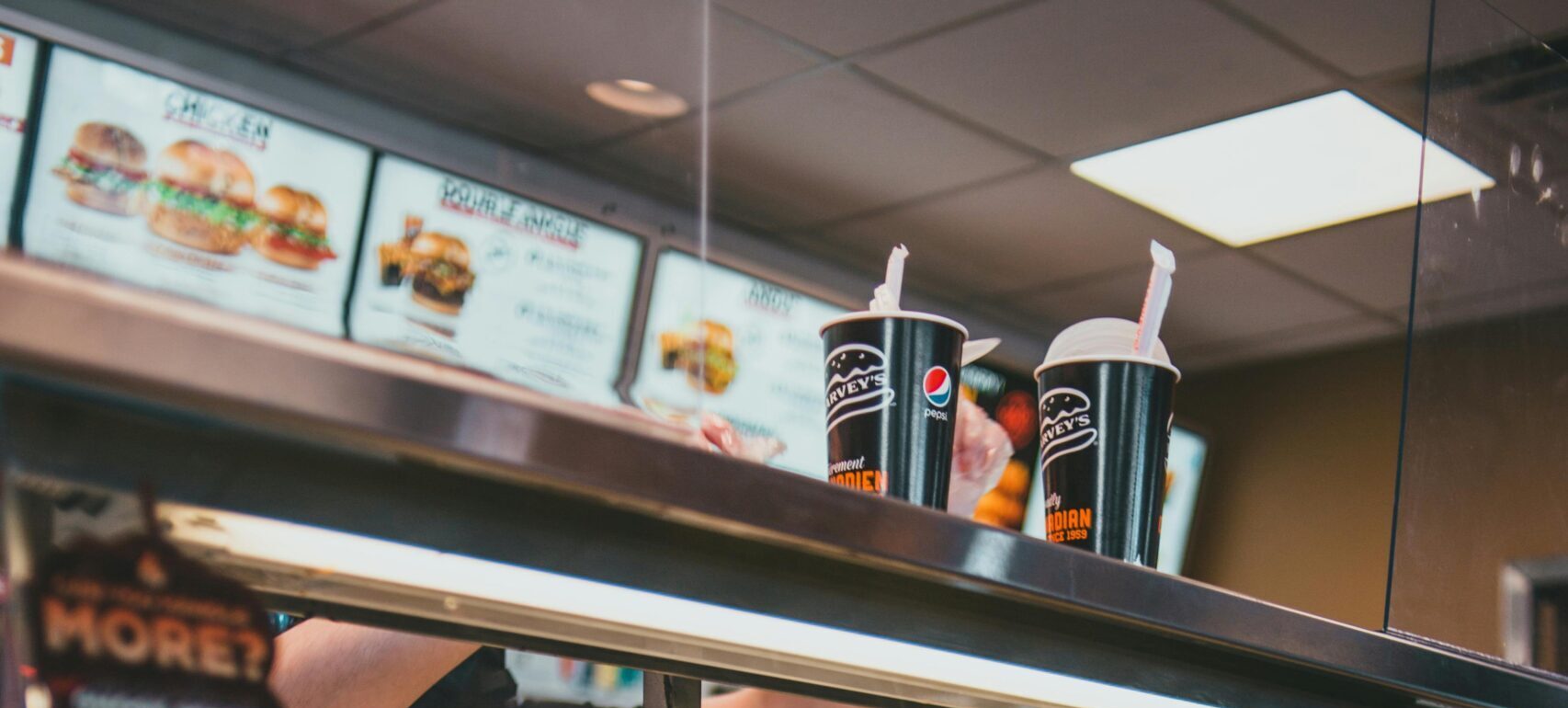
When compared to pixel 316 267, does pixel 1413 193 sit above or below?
above

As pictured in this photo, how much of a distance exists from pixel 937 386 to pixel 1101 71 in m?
1.95

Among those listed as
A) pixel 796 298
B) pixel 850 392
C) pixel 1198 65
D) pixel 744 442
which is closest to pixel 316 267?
pixel 796 298

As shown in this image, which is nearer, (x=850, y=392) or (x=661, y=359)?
(x=850, y=392)

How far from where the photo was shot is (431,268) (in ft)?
9.44

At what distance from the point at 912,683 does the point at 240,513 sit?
0.42 metres

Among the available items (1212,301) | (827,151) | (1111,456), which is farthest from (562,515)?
(1212,301)

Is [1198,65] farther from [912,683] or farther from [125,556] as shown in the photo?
[125,556]

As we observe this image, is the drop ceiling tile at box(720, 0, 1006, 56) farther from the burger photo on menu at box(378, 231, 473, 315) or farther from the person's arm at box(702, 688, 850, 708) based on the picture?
the person's arm at box(702, 688, 850, 708)

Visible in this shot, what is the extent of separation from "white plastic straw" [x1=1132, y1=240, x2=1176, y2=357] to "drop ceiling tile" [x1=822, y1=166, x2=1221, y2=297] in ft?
7.27

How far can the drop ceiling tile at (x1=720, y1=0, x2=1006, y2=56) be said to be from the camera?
247cm

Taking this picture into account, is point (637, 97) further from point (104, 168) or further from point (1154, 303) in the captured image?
point (1154, 303)

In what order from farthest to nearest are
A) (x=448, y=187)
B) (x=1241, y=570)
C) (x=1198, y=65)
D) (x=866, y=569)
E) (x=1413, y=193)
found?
(x=1241, y=570) → (x=1413, y=193) → (x=448, y=187) → (x=1198, y=65) → (x=866, y=569)

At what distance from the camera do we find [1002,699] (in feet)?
2.69

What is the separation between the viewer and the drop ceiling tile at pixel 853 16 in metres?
2.47
